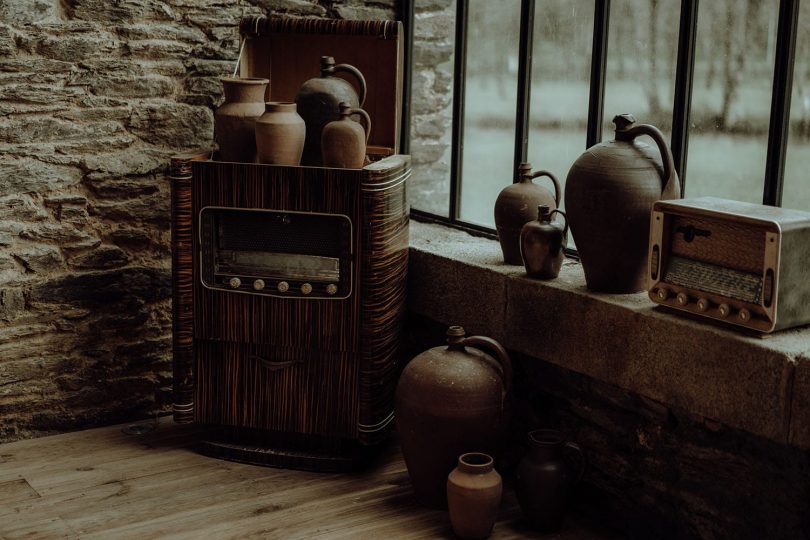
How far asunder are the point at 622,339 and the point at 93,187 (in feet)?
6.06

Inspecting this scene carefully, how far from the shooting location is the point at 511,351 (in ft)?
10.1

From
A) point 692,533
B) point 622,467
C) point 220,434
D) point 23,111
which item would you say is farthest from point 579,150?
point 23,111

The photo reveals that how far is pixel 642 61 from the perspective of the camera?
290 centimetres

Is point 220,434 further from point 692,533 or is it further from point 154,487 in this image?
point 692,533

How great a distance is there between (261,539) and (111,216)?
1326 millimetres

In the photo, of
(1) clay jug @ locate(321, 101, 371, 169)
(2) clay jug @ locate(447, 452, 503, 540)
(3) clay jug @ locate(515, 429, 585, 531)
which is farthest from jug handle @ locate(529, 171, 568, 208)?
(2) clay jug @ locate(447, 452, 503, 540)

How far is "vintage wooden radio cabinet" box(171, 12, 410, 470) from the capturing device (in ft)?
9.64

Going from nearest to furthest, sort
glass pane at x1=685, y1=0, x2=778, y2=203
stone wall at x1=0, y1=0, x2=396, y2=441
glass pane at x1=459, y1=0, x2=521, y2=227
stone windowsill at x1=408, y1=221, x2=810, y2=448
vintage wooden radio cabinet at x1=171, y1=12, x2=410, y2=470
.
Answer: stone windowsill at x1=408, y1=221, x2=810, y2=448
glass pane at x1=685, y1=0, x2=778, y2=203
vintage wooden radio cabinet at x1=171, y1=12, x2=410, y2=470
stone wall at x1=0, y1=0, x2=396, y2=441
glass pane at x1=459, y1=0, x2=521, y2=227

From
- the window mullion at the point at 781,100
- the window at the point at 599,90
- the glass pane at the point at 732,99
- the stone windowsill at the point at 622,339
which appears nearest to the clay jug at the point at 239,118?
the stone windowsill at the point at 622,339

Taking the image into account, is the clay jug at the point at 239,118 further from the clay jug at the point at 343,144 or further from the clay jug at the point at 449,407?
the clay jug at the point at 449,407

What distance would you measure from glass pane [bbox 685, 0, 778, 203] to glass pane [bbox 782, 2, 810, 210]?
0.08 metres

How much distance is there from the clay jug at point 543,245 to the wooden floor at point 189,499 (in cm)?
69

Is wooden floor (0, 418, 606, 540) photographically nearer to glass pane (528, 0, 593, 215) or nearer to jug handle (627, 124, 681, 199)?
jug handle (627, 124, 681, 199)

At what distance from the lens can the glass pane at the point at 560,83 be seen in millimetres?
3104
